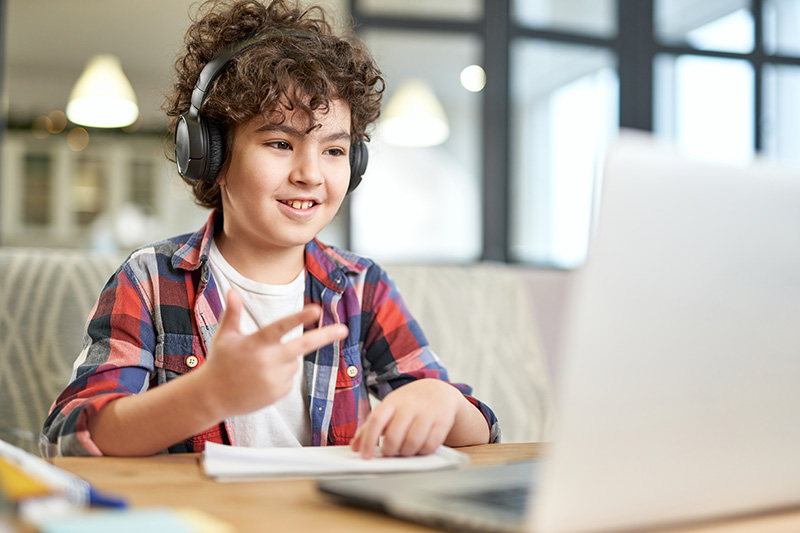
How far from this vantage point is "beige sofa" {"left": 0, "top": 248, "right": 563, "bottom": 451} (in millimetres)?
1338

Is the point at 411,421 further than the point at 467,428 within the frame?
No

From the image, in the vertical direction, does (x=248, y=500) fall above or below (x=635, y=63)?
below

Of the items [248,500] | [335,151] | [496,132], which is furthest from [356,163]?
[496,132]

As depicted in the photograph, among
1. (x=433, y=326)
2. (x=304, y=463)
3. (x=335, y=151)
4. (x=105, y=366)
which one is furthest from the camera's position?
(x=433, y=326)

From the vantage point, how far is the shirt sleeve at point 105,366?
78 centimetres

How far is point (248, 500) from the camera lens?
53 centimetres

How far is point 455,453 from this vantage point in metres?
0.76

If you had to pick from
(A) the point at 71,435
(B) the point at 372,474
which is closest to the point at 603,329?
(B) the point at 372,474

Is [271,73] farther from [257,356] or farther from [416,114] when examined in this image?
[416,114]

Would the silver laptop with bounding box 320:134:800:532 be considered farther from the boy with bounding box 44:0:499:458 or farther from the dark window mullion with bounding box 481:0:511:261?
the dark window mullion with bounding box 481:0:511:261

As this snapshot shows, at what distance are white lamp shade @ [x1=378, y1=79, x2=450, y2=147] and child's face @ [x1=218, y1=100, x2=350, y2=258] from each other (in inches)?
100

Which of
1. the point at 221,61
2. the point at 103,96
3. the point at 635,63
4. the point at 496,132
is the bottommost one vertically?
the point at 221,61

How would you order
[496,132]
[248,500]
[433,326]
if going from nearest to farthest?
[248,500], [433,326], [496,132]

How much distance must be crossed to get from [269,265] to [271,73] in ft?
0.91
